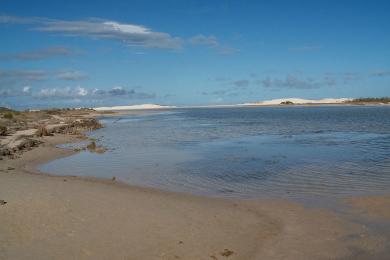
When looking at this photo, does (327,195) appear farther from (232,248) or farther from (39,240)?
(39,240)

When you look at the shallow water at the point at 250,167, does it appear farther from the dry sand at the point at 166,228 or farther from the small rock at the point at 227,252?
the small rock at the point at 227,252

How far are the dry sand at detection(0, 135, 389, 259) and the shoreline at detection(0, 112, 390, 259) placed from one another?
2 cm

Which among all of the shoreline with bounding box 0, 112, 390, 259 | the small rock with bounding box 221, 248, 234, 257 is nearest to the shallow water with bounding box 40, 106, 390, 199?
the shoreline with bounding box 0, 112, 390, 259

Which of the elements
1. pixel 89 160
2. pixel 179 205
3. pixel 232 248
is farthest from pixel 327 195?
pixel 89 160

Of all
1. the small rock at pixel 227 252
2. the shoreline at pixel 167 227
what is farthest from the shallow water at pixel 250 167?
the small rock at pixel 227 252

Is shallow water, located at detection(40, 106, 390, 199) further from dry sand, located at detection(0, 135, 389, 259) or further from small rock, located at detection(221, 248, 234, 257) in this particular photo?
small rock, located at detection(221, 248, 234, 257)

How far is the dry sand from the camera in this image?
6793 mm

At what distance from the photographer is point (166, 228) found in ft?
26.1

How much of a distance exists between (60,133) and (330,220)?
27.1 metres

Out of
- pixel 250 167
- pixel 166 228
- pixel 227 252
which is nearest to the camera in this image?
pixel 227 252

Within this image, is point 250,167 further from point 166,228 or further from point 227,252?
point 227,252

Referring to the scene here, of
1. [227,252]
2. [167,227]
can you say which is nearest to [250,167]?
[167,227]

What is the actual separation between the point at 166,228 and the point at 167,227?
7cm

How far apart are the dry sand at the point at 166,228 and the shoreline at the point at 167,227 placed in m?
0.02
